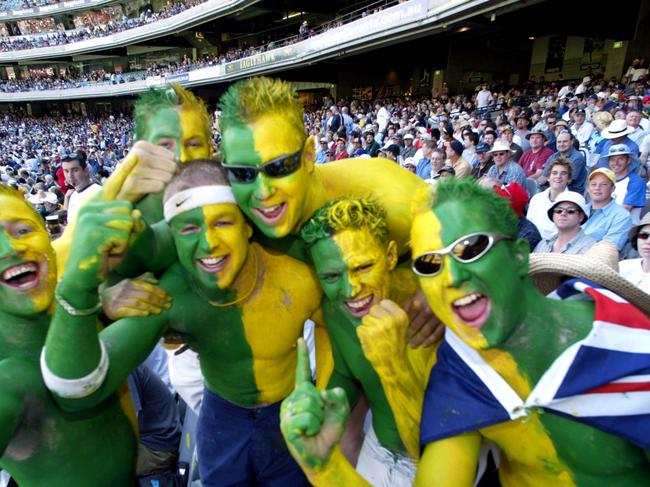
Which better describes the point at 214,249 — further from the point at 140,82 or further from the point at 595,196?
the point at 140,82

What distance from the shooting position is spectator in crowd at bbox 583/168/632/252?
3775mm

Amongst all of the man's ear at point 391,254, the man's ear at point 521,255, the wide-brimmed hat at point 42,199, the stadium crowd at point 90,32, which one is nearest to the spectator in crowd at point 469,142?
the man's ear at point 391,254

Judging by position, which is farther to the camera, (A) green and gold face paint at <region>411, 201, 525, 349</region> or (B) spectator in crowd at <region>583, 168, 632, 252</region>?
(B) spectator in crowd at <region>583, 168, 632, 252</region>

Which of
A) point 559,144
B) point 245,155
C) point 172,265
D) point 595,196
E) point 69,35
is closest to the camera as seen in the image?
point 245,155

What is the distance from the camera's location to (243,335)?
6.89ft

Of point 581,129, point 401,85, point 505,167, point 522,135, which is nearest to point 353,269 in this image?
point 505,167

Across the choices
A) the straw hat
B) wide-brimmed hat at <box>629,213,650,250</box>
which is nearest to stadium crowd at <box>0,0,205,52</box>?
wide-brimmed hat at <box>629,213,650,250</box>

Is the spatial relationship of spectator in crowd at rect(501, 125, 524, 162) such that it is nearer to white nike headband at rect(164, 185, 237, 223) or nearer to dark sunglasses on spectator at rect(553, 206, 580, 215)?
dark sunglasses on spectator at rect(553, 206, 580, 215)

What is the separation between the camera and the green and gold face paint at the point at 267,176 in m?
1.77

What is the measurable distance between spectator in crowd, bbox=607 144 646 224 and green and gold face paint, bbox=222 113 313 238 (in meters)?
3.86

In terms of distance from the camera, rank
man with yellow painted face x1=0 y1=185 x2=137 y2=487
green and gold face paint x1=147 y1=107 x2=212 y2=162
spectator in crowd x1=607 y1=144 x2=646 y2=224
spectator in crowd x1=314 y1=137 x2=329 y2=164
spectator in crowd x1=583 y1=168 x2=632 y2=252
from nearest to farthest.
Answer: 1. man with yellow painted face x1=0 y1=185 x2=137 y2=487
2. green and gold face paint x1=147 y1=107 x2=212 y2=162
3. spectator in crowd x1=583 y1=168 x2=632 y2=252
4. spectator in crowd x1=607 y1=144 x2=646 y2=224
5. spectator in crowd x1=314 y1=137 x2=329 y2=164

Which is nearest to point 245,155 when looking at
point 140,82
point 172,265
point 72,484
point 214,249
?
point 214,249

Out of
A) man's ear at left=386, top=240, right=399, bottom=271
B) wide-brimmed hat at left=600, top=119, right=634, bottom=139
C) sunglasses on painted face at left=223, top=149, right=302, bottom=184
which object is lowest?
wide-brimmed hat at left=600, top=119, right=634, bottom=139

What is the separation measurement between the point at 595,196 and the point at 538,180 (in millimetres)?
2023
